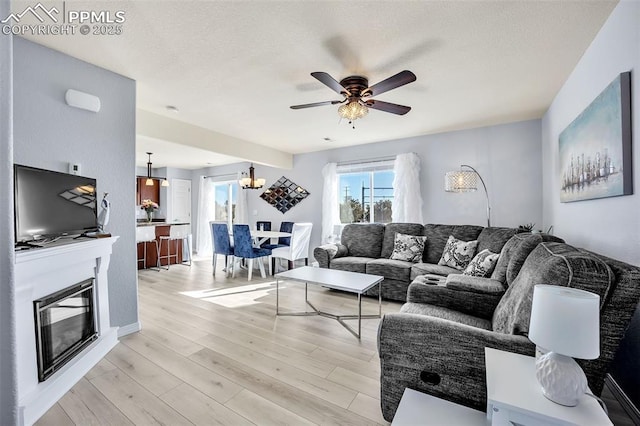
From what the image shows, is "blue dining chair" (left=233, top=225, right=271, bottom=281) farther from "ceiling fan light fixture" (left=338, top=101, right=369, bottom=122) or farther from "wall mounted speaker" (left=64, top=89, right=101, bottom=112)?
"ceiling fan light fixture" (left=338, top=101, right=369, bottom=122)

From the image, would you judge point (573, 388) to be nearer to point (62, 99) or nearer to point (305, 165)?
point (62, 99)

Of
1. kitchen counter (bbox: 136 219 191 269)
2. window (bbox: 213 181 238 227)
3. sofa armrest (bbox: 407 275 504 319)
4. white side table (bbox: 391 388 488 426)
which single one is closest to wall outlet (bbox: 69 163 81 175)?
white side table (bbox: 391 388 488 426)

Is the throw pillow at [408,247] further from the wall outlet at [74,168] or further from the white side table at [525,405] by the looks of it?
the wall outlet at [74,168]

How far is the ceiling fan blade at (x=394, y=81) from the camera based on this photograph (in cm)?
202

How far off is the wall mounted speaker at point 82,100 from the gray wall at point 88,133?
0.16 feet

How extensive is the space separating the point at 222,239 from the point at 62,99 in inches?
127

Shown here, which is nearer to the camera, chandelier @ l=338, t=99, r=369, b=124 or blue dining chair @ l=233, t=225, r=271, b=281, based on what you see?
chandelier @ l=338, t=99, r=369, b=124

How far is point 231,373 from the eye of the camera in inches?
79.5

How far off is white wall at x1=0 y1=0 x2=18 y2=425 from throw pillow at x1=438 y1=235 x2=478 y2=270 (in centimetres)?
380

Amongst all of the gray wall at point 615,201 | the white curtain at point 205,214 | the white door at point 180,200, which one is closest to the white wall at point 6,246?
the gray wall at point 615,201

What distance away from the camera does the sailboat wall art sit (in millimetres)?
1569

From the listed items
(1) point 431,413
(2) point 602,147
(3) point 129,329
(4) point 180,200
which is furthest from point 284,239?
(2) point 602,147

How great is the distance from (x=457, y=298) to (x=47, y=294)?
9.84 feet

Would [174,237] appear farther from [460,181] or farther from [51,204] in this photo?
[460,181]
